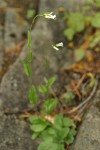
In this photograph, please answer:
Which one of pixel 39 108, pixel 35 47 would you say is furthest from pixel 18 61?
pixel 39 108

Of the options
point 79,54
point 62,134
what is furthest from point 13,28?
point 62,134

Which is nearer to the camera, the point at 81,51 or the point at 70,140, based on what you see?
the point at 70,140

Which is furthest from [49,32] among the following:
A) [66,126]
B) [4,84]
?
[66,126]

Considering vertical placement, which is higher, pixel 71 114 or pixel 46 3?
pixel 46 3

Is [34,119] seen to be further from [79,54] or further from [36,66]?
[79,54]

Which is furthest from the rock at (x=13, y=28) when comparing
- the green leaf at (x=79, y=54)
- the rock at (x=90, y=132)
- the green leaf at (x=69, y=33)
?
the rock at (x=90, y=132)

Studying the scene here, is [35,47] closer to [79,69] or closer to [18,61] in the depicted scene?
[18,61]

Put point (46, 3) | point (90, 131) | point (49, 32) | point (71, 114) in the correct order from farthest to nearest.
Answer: point (46, 3), point (49, 32), point (71, 114), point (90, 131)

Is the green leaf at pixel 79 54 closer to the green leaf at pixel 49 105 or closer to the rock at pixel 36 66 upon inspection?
the rock at pixel 36 66

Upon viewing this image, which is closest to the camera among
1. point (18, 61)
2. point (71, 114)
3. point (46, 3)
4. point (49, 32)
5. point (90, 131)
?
point (90, 131)
